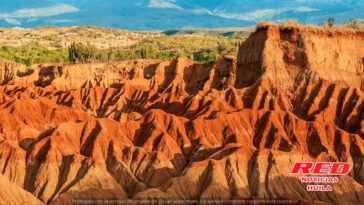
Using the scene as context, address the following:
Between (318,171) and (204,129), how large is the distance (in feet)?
63.2

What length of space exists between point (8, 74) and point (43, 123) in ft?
187

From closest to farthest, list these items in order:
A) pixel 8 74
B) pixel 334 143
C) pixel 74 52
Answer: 1. pixel 334 143
2. pixel 8 74
3. pixel 74 52

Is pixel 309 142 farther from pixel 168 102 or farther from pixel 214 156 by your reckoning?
pixel 168 102

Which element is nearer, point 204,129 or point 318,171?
point 318,171

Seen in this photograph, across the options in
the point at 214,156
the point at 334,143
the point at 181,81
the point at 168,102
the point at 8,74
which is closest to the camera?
the point at 214,156

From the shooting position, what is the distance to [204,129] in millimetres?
85562

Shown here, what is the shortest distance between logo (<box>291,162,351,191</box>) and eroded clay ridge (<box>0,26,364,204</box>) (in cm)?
78

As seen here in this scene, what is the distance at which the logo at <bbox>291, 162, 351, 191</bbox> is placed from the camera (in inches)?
2665

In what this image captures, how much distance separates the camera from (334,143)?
271 feet

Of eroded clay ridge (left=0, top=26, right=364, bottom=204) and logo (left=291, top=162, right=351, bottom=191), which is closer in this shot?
logo (left=291, top=162, right=351, bottom=191)

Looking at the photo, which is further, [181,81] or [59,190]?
[181,81]

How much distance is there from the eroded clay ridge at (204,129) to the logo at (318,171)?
0.78 m

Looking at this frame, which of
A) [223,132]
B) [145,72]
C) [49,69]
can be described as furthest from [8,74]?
[223,132]

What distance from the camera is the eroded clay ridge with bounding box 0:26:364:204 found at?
223 feet
